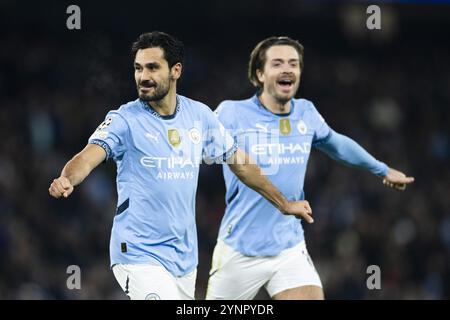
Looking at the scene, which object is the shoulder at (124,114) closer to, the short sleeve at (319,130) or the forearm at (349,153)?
the short sleeve at (319,130)

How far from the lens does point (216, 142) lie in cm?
717

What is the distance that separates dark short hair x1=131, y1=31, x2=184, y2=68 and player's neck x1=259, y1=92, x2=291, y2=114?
1387 mm

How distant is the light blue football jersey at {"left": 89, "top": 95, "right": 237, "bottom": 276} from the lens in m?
6.61

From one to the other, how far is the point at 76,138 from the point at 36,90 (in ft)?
4.08

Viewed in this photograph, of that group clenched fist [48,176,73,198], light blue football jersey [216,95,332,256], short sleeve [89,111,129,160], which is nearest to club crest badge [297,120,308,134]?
light blue football jersey [216,95,332,256]

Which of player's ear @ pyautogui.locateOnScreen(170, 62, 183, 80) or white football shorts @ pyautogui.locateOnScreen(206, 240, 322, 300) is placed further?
white football shorts @ pyautogui.locateOnScreen(206, 240, 322, 300)

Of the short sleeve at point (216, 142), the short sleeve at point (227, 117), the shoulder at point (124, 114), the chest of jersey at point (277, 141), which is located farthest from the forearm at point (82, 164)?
the chest of jersey at point (277, 141)

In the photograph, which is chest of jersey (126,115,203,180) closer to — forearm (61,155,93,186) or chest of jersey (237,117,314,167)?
forearm (61,155,93,186)

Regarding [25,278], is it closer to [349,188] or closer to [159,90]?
[349,188]

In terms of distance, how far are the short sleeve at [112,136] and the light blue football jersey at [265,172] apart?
1460 mm

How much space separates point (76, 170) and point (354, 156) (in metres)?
2.99

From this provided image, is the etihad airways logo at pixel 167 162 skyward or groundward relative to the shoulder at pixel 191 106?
groundward

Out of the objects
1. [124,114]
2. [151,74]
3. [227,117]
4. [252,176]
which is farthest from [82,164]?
[227,117]

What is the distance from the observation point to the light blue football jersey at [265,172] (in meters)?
7.89
